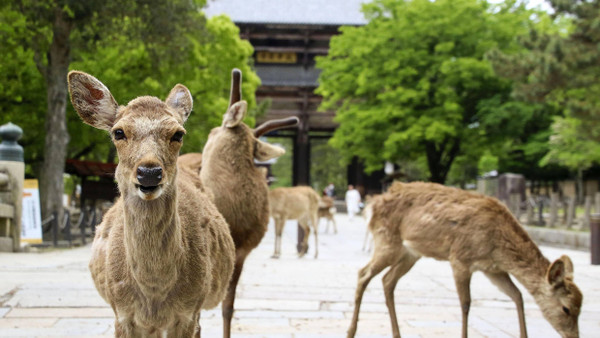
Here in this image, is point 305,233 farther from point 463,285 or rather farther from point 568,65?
point 463,285

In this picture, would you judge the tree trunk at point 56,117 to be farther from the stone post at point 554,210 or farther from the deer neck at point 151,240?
the stone post at point 554,210

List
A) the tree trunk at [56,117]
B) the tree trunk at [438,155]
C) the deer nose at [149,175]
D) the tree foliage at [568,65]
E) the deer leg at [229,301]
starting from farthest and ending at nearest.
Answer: the tree trunk at [438,155]
the tree foliage at [568,65]
the tree trunk at [56,117]
the deer leg at [229,301]
the deer nose at [149,175]

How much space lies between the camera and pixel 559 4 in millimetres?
15156

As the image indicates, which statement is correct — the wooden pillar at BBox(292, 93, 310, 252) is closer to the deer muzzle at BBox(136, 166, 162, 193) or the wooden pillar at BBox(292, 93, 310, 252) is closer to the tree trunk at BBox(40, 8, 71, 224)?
the tree trunk at BBox(40, 8, 71, 224)

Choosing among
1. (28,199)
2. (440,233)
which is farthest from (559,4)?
(28,199)

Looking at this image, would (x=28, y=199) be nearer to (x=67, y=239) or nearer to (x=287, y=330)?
(x=67, y=239)

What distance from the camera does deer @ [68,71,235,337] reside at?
8.90 ft

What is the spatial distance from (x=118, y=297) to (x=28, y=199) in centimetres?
949

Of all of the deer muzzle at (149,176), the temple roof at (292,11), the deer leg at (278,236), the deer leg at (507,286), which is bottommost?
the deer leg at (278,236)

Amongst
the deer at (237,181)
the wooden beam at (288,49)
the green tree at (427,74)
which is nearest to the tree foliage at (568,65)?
the green tree at (427,74)

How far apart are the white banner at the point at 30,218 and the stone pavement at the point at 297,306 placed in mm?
947

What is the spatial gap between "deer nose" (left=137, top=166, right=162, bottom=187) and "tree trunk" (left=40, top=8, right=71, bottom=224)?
1312 centimetres

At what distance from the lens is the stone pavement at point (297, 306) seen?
5543mm

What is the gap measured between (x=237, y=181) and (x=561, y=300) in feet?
9.05
